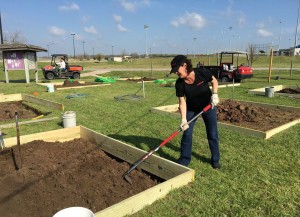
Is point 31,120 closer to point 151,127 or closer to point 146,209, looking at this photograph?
point 151,127

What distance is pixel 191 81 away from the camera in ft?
13.0

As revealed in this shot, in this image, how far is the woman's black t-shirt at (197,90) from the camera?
13.0 feet

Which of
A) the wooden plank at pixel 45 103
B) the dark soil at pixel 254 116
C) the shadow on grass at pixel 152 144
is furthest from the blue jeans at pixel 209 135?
the wooden plank at pixel 45 103

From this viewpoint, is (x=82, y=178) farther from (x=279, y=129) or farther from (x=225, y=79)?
(x=225, y=79)

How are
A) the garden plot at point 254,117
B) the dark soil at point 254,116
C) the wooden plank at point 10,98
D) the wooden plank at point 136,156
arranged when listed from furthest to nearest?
the wooden plank at point 10,98, the dark soil at point 254,116, the garden plot at point 254,117, the wooden plank at point 136,156

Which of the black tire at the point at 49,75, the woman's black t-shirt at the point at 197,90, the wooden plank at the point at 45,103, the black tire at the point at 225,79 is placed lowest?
the wooden plank at the point at 45,103

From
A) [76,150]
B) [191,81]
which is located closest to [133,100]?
[76,150]

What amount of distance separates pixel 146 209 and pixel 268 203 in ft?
4.80

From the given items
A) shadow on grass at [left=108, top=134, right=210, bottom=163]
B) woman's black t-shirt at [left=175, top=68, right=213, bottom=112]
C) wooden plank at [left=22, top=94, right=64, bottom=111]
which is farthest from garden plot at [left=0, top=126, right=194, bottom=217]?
wooden plank at [left=22, top=94, right=64, bottom=111]

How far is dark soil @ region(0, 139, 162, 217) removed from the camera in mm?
3218

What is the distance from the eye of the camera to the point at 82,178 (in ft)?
12.6

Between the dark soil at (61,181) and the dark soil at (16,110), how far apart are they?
3.27m

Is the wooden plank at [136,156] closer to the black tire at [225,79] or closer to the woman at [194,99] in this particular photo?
the woman at [194,99]

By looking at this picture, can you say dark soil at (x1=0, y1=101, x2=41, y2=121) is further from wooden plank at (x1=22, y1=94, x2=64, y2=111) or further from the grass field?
the grass field
